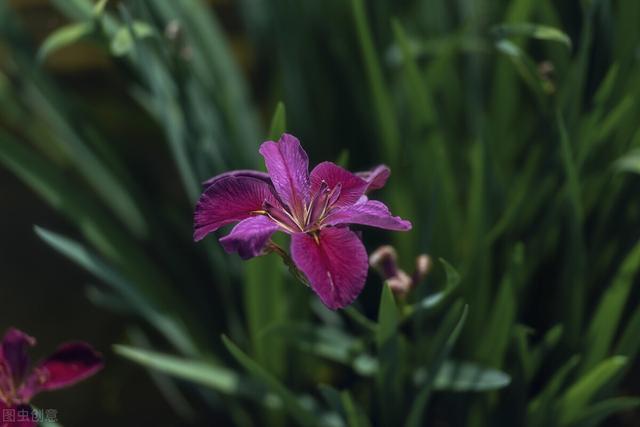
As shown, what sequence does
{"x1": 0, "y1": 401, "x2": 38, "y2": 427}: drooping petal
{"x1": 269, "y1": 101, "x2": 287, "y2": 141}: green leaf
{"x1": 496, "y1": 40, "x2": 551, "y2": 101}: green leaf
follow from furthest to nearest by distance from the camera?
{"x1": 496, "y1": 40, "x2": 551, "y2": 101}: green leaf → {"x1": 269, "y1": 101, "x2": 287, "y2": 141}: green leaf → {"x1": 0, "y1": 401, "x2": 38, "y2": 427}: drooping petal

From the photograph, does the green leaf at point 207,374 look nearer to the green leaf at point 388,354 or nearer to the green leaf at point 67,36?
the green leaf at point 388,354

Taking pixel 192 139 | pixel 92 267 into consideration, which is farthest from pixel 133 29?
pixel 92 267

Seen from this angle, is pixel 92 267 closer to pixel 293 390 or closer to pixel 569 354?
pixel 293 390

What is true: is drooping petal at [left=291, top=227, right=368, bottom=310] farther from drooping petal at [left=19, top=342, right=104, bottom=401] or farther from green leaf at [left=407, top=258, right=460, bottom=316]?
drooping petal at [left=19, top=342, right=104, bottom=401]

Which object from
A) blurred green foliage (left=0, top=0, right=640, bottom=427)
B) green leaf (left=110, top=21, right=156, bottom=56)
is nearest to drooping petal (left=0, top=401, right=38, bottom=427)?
blurred green foliage (left=0, top=0, right=640, bottom=427)

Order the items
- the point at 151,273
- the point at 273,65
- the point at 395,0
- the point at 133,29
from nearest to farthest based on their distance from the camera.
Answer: the point at 133,29
the point at 151,273
the point at 395,0
the point at 273,65

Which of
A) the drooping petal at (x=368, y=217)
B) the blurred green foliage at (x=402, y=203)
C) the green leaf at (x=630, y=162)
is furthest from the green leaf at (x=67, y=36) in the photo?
the green leaf at (x=630, y=162)
